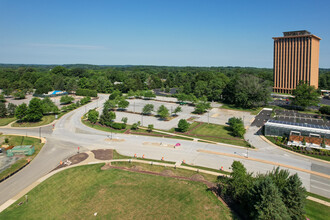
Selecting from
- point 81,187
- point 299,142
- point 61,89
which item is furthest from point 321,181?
point 61,89

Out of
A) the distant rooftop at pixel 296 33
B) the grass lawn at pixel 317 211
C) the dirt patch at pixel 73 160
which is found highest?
the distant rooftop at pixel 296 33

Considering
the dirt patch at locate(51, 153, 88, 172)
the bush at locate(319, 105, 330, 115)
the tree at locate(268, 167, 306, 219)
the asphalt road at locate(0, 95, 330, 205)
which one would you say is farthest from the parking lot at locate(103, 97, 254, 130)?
the tree at locate(268, 167, 306, 219)

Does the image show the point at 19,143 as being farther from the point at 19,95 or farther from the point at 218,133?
the point at 19,95

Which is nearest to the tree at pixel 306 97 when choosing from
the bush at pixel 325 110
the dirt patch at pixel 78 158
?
the bush at pixel 325 110

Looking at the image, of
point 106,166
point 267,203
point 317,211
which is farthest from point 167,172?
point 317,211

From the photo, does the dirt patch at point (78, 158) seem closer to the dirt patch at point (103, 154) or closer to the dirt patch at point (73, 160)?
the dirt patch at point (73, 160)

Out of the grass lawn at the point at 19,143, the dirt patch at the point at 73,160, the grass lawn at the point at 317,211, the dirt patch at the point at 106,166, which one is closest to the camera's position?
the grass lawn at the point at 317,211

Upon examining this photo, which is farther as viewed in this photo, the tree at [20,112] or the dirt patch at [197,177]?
the tree at [20,112]
